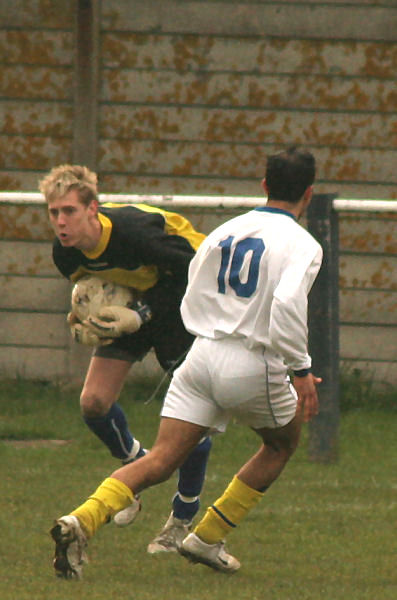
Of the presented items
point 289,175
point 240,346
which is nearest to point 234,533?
point 240,346

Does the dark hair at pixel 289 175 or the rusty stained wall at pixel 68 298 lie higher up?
the dark hair at pixel 289 175

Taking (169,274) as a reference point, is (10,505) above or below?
below

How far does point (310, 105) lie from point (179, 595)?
625 centimetres

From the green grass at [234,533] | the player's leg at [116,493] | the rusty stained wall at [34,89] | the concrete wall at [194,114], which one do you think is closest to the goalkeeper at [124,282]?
the green grass at [234,533]

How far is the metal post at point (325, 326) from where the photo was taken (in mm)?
8172

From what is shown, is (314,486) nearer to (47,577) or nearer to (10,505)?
(10,505)

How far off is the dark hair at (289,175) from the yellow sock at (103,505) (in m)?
1.19

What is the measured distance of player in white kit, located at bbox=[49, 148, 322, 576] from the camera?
5.26 meters

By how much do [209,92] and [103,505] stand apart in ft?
20.0

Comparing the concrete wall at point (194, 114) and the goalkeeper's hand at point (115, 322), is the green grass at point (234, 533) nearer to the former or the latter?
the goalkeeper's hand at point (115, 322)

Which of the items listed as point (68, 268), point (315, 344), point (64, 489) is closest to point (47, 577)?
point (68, 268)

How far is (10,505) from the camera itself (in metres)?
7.14

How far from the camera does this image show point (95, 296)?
254 inches

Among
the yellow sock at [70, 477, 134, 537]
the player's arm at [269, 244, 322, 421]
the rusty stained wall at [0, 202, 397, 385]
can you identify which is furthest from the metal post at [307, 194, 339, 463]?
the yellow sock at [70, 477, 134, 537]
